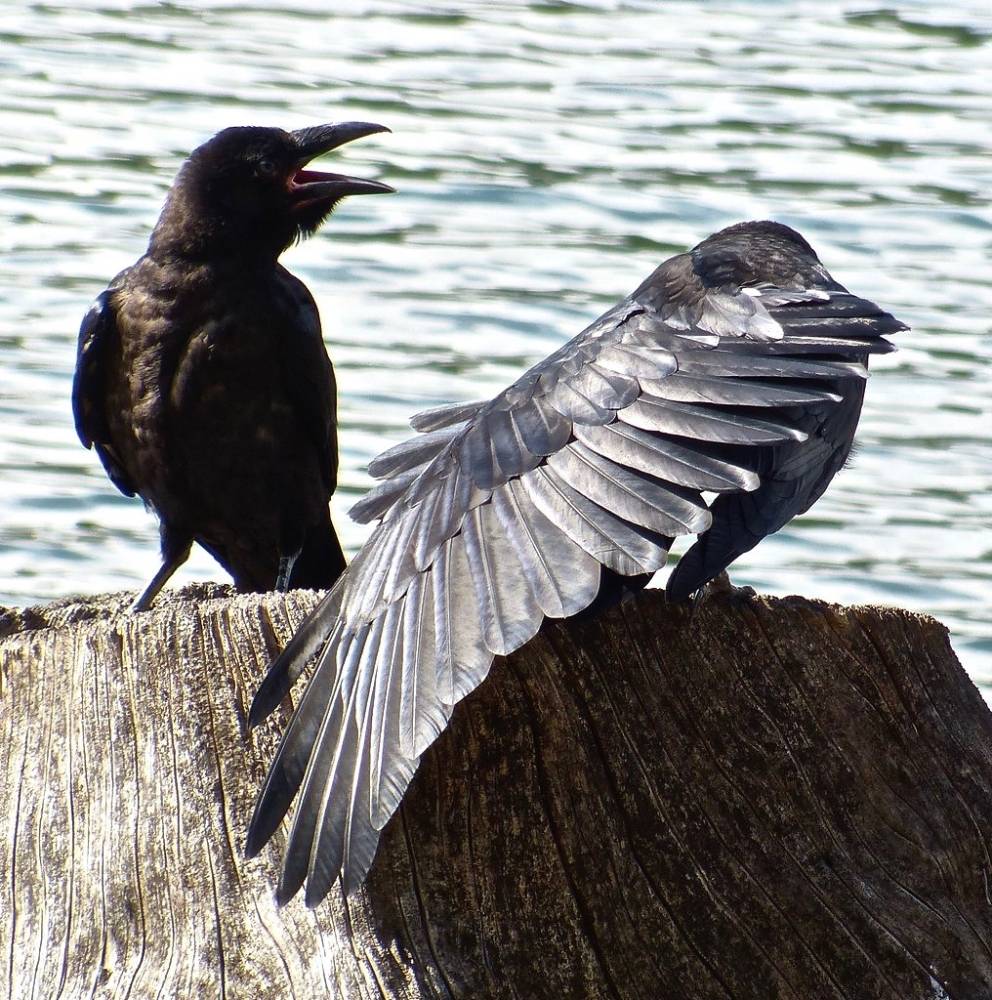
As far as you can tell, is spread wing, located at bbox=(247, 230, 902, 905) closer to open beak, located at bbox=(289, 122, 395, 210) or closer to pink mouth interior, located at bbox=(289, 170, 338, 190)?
open beak, located at bbox=(289, 122, 395, 210)

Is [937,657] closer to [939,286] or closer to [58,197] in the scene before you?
[939,286]

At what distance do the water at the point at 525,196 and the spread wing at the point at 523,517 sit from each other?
15.5 feet

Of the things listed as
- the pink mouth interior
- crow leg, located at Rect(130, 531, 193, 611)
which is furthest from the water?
the pink mouth interior

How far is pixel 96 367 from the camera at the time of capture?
5.64m

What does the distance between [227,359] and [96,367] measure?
1.59ft

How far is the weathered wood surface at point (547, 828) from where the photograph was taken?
3316 mm

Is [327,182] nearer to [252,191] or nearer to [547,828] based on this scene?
[252,191]

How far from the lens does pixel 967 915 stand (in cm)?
366

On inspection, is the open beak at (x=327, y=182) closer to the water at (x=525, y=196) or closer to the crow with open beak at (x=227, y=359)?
the crow with open beak at (x=227, y=359)

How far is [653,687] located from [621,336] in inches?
33.2

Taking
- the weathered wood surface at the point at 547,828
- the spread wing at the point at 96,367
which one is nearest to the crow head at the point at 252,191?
the spread wing at the point at 96,367

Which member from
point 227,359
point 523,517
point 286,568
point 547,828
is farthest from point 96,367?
point 547,828

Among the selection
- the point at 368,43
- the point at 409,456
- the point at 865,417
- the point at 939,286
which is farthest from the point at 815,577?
the point at 368,43

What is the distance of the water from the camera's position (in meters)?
9.15
